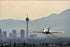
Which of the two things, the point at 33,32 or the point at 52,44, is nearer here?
the point at 52,44

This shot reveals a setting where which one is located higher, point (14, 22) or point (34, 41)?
point (14, 22)

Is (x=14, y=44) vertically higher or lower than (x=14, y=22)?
lower

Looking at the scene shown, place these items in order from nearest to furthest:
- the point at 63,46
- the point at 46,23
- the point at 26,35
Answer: the point at 63,46, the point at 26,35, the point at 46,23

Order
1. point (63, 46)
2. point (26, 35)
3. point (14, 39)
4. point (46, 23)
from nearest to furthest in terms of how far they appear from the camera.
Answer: point (63, 46)
point (14, 39)
point (26, 35)
point (46, 23)

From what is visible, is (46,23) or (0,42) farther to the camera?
(46,23)

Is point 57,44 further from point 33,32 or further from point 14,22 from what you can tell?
point 14,22

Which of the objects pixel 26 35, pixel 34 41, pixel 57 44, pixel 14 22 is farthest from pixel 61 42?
pixel 14 22

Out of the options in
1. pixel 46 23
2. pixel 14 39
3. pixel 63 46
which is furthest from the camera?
pixel 46 23

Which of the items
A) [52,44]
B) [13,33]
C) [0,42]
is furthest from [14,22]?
[52,44]

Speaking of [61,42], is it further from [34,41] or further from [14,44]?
[14,44]
